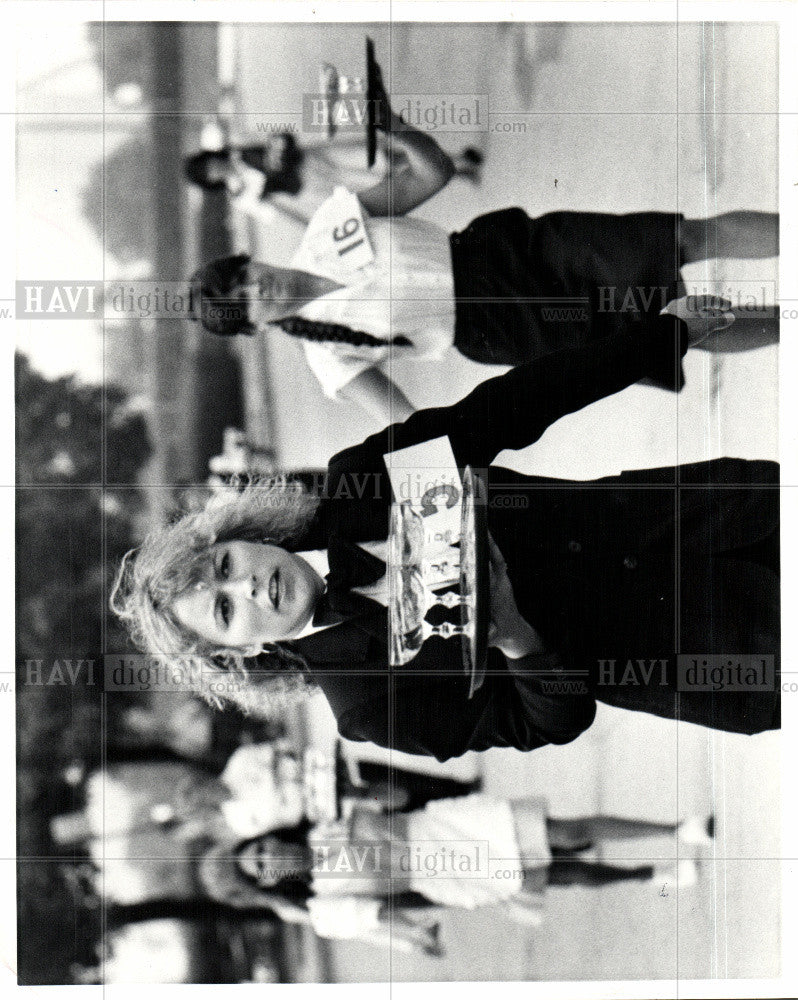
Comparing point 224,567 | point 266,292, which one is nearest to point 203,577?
point 224,567

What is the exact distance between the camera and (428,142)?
6.08ft

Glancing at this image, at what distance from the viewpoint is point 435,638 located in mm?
1834

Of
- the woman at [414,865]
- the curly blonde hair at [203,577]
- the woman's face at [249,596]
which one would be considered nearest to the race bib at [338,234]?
the curly blonde hair at [203,577]

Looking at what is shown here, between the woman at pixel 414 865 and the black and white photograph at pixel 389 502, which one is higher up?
the black and white photograph at pixel 389 502

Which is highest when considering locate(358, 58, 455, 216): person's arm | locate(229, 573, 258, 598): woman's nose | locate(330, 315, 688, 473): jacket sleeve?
locate(358, 58, 455, 216): person's arm

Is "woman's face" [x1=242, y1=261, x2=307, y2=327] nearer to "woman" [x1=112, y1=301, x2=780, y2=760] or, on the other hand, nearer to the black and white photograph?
the black and white photograph

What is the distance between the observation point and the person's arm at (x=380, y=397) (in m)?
1.83

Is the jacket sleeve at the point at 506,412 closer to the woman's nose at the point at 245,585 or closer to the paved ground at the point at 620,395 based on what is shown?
the paved ground at the point at 620,395

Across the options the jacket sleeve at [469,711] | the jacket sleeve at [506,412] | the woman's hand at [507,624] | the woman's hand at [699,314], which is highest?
the woman's hand at [699,314]

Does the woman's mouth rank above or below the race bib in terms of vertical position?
below

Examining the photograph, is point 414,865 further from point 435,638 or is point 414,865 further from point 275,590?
point 275,590

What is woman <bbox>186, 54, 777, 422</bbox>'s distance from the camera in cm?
184

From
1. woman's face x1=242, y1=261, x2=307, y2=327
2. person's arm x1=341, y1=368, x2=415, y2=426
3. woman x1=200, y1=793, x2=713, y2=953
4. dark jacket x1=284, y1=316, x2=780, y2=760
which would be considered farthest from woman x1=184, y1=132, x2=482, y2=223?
woman x1=200, y1=793, x2=713, y2=953

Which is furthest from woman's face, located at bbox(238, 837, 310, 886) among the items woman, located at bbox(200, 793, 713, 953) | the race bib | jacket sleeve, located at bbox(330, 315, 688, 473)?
the race bib
